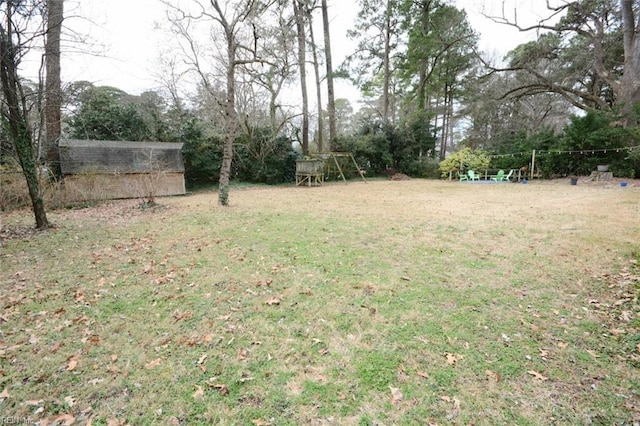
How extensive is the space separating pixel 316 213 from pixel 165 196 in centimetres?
786

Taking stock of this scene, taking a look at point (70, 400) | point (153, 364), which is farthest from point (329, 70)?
point (70, 400)

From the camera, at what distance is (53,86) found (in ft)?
23.2

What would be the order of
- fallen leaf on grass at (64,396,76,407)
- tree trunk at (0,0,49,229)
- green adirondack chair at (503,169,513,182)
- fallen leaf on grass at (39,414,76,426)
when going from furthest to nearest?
green adirondack chair at (503,169,513,182)
tree trunk at (0,0,49,229)
fallen leaf on grass at (64,396,76,407)
fallen leaf on grass at (39,414,76,426)

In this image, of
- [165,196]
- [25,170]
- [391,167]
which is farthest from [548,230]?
[391,167]

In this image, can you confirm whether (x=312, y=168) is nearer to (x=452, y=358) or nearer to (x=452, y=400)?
(x=452, y=358)

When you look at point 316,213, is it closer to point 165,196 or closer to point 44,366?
point 44,366

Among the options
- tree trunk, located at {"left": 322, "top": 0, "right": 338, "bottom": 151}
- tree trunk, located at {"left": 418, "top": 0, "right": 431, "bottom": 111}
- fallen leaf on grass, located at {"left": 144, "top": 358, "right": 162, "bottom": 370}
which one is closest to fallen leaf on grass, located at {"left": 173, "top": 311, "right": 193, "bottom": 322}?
fallen leaf on grass, located at {"left": 144, "top": 358, "right": 162, "bottom": 370}

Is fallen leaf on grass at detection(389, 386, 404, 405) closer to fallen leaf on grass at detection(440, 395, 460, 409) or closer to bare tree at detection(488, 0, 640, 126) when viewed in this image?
fallen leaf on grass at detection(440, 395, 460, 409)

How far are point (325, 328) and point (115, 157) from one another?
12.1 metres

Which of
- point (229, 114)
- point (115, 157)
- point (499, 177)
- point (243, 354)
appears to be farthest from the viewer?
point (499, 177)

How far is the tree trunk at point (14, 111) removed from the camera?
5.08 meters

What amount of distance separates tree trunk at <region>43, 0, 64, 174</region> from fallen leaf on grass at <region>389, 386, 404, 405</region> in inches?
301

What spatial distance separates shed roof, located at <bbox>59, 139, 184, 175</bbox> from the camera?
10188 mm

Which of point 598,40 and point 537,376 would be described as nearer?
point 537,376
